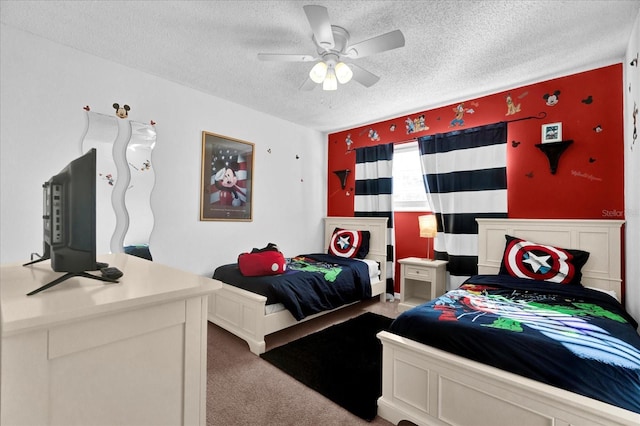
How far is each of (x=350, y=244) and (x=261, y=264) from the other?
1594 mm

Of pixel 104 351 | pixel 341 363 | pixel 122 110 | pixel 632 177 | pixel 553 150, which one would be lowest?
pixel 341 363

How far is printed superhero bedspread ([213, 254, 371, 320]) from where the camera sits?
2.59m

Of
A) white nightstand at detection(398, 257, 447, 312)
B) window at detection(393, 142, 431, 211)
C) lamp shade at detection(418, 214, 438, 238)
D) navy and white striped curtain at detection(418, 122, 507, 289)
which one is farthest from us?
window at detection(393, 142, 431, 211)

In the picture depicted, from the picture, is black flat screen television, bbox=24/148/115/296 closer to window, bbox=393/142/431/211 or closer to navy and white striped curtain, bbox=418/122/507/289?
navy and white striped curtain, bbox=418/122/507/289

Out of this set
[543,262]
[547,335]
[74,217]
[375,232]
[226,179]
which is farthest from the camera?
[375,232]

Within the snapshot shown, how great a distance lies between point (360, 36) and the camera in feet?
7.41

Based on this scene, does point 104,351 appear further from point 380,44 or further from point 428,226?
point 428,226

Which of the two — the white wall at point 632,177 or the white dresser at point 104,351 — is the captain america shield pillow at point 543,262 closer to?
the white wall at point 632,177

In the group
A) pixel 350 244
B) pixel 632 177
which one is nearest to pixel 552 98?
pixel 632 177

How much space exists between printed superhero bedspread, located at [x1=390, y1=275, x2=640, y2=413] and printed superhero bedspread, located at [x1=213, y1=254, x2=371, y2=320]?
1.09m

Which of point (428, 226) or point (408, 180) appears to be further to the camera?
point (408, 180)

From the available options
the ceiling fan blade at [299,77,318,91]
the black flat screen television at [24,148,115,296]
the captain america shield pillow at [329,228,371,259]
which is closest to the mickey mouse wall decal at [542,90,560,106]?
the ceiling fan blade at [299,77,318,91]

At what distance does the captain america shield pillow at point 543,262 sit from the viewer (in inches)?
95.6

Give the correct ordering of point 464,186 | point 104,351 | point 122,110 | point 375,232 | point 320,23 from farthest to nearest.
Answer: point 375,232, point 464,186, point 122,110, point 320,23, point 104,351
